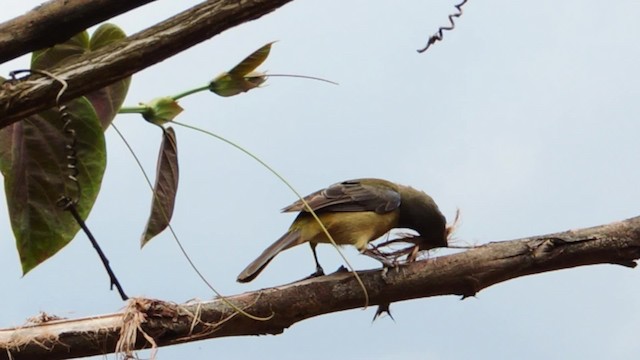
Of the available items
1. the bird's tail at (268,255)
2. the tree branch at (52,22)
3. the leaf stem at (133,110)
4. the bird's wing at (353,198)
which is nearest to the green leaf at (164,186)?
the leaf stem at (133,110)

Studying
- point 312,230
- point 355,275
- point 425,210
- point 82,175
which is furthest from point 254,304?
point 425,210

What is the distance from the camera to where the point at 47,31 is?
1365mm

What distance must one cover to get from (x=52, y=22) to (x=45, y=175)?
48 cm

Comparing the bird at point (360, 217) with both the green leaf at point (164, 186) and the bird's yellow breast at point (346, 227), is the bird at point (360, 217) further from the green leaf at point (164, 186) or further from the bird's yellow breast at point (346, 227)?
the green leaf at point (164, 186)

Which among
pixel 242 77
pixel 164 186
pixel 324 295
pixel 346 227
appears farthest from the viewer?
pixel 346 227

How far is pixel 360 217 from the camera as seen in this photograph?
3.14m

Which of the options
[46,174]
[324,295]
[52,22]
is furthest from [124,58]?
[324,295]

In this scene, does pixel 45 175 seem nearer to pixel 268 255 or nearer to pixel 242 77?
pixel 242 77

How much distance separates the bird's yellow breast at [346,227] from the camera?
2.96m

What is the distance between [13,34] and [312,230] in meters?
1.69

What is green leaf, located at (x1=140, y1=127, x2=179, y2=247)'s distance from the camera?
1976mm

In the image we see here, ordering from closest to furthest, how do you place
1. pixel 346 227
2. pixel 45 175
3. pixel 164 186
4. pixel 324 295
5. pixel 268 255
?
pixel 45 175, pixel 164 186, pixel 324 295, pixel 268 255, pixel 346 227

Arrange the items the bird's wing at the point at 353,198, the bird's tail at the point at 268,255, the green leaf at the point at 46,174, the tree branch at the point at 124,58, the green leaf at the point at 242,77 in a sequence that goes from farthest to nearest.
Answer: the bird's wing at the point at 353,198
the bird's tail at the point at 268,255
the green leaf at the point at 242,77
the green leaf at the point at 46,174
the tree branch at the point at 124,58

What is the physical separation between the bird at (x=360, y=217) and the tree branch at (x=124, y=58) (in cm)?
143
